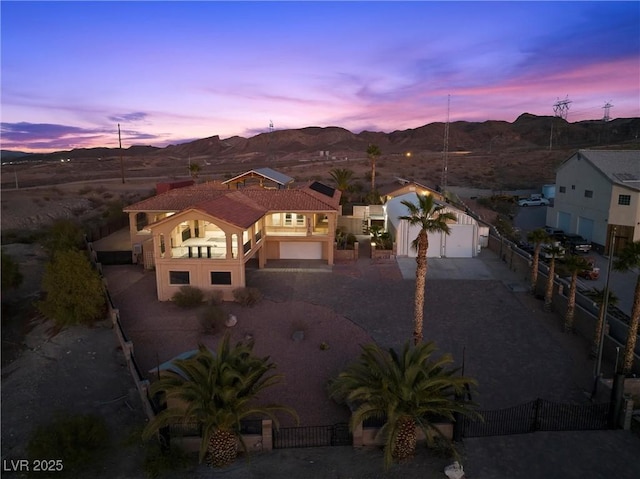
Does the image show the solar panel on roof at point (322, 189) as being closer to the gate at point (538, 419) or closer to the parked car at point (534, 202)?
the gate at point (538, 419)

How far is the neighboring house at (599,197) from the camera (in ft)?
106

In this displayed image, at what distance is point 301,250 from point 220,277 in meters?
8.39

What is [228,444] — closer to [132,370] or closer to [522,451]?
[132,370]

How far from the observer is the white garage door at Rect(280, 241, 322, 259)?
105ft

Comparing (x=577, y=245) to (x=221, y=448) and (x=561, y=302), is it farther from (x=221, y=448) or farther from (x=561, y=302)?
(x=221, y=448)

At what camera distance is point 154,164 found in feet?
445

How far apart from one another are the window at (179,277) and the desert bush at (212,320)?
4.21m

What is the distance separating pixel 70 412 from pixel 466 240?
26036 mm

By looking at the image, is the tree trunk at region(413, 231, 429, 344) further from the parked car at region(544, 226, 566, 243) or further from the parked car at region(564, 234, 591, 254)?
the parked car at region(564, 234, 591, 254)

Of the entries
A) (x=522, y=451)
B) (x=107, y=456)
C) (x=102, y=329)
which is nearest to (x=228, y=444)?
(x=107, y=456)

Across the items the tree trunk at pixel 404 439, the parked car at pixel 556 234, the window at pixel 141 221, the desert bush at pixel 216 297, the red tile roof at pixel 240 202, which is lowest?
the tree trunk at pixel 404 439

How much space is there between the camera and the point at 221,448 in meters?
12.4

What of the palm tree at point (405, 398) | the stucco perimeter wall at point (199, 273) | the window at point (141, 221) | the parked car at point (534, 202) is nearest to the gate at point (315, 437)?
the palm tree at point (405, 398)

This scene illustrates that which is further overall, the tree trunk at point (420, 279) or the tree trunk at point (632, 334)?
the tree trunk at point (420, 279)
